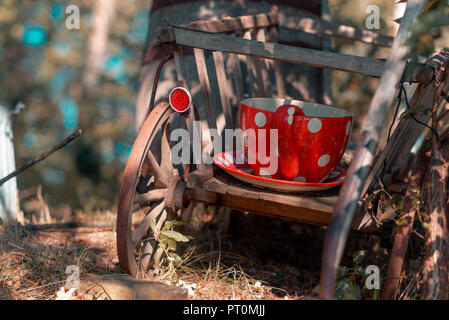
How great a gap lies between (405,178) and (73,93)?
11488 millimetres

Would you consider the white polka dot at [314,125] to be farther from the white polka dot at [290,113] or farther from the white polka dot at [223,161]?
the white polka dot at [223,161]

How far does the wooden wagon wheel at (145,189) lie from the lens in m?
Answer: 1.54

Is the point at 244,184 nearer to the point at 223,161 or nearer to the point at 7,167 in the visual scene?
the point at 223,161

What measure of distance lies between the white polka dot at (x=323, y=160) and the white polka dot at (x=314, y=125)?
0.12 m

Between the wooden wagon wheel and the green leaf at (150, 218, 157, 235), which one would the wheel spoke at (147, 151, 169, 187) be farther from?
the green leaf at (150, 218, 157, 235)

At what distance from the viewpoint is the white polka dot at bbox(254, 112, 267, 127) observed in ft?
5.30

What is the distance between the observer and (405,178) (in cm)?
194

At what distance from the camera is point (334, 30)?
295 centimetres

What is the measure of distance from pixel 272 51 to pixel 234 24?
0.54 metres

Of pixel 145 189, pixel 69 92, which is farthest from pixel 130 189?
pixel 69 92

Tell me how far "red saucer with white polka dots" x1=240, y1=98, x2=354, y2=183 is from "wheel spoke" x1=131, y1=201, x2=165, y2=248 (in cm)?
45

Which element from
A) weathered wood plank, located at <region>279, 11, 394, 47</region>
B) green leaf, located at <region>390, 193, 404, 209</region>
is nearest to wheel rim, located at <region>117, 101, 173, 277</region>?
green leaf, located at <region>390, 193, 404, 209</region>
